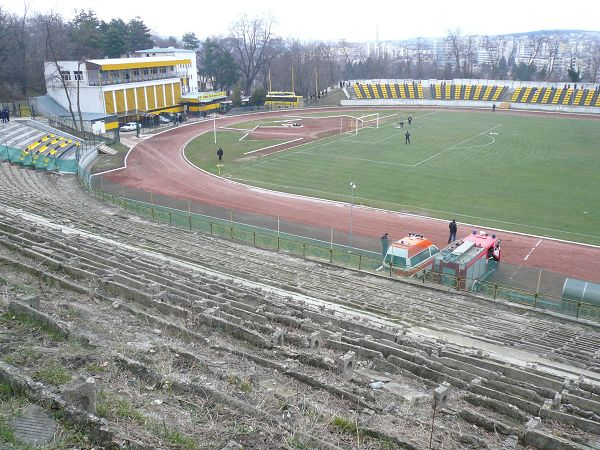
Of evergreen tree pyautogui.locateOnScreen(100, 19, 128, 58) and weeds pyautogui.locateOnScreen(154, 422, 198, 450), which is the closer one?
weeds pyautogui.locateOnScreen(154, 422, 198, 450)

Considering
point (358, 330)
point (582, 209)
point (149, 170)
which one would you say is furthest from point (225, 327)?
point (149, 170)

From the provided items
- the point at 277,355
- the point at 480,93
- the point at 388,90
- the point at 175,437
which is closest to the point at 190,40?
the point at 388,90

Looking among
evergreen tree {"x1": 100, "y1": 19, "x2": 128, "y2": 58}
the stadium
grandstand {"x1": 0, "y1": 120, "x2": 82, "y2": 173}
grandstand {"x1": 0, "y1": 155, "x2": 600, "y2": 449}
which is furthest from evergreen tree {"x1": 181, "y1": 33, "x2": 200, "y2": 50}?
grandstand {"x1": 0, "y1": 155, "x2": 600, "y2": 449}

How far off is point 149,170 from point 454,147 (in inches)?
1141

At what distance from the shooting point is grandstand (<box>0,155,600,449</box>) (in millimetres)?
8109

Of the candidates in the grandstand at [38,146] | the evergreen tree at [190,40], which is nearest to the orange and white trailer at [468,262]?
the grandstand at [38,146]

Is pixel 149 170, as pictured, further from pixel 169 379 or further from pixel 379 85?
pixel 379 85

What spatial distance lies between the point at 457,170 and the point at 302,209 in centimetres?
1616

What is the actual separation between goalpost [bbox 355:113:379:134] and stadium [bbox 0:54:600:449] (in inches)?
750

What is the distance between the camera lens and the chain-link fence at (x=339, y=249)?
20.6 m

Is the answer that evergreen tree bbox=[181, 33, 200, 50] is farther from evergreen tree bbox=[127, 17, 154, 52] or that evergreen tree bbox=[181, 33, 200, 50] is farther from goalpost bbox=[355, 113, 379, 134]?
goalpost bbox=[355, 113, 379, 134]

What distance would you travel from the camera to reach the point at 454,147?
174 feet

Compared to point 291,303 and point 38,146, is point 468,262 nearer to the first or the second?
point 291,303

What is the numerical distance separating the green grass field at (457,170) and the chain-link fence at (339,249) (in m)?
6.25
